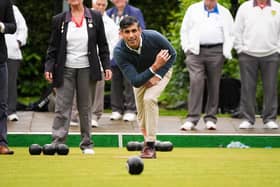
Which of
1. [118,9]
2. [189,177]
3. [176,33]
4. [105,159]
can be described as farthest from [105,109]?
[189,177]

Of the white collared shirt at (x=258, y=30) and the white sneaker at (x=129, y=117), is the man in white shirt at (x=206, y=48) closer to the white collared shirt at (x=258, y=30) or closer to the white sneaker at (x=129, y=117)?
the white collared shirt at (x=258, y=30)

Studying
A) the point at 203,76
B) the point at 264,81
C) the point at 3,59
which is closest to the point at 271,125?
the point at 264,81

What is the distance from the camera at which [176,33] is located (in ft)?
57.5

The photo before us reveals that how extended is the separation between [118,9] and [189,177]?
261 inches

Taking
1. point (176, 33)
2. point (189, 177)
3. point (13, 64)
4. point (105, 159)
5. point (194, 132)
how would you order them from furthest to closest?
point (176, 33), point (13, 64), point (194, 132), point (105, 159), point (189, 177)

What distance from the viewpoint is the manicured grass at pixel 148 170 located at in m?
8.34

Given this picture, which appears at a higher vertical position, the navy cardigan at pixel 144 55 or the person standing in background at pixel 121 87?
the navy cardigan at pixel 144 55

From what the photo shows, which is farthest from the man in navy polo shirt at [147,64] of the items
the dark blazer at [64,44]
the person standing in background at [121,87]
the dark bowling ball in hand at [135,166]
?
the person standing in background at [121,87]

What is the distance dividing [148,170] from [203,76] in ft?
17.0

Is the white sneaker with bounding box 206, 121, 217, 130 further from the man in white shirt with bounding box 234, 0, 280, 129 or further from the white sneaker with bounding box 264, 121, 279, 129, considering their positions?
the white sneaker with bounding box 264, 121, 279, 129

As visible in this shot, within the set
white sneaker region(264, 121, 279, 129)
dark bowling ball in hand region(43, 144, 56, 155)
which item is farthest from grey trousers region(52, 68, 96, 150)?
white sneaker region(264, 121, 279, 129)

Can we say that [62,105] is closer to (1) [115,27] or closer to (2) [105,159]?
(2) [105,159]

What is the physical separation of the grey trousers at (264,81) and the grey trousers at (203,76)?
382mm

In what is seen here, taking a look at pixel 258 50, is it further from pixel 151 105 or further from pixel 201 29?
pixel 151 105
